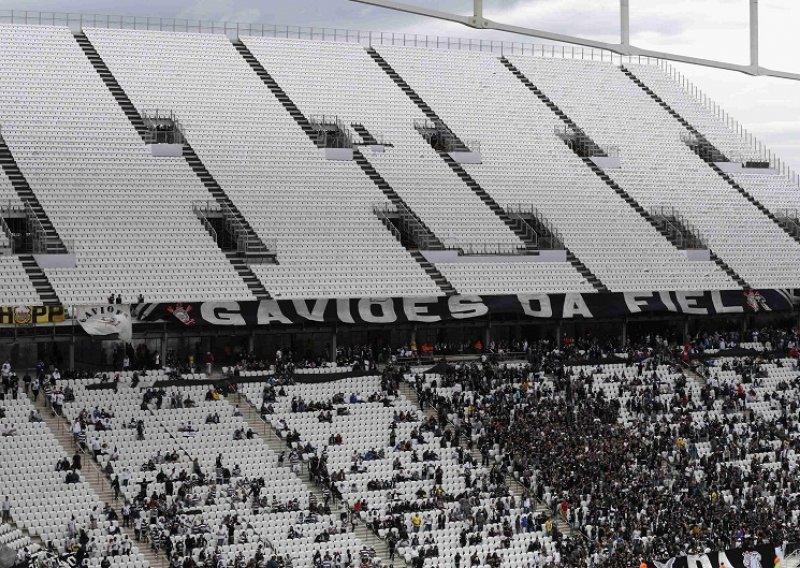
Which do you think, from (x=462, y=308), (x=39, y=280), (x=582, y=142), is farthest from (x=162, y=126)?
(x=582, y=142)

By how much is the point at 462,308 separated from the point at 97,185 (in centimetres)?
1232

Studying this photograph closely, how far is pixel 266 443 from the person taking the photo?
4222 centimetres

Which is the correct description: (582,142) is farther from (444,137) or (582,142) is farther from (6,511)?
(6,511)

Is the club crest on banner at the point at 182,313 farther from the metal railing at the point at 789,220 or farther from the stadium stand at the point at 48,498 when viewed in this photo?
the metal railing at the point at 789,220

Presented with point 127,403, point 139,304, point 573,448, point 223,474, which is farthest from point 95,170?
point 573,448

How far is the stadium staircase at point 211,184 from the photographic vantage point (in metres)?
48.8

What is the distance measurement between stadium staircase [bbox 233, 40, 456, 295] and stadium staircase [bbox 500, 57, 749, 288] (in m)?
9.32

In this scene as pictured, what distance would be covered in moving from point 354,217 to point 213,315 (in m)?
7.89

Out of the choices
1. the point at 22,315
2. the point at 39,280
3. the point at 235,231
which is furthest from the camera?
the point at 235,231

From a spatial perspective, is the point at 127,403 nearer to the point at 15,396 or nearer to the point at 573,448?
the point at 15,396

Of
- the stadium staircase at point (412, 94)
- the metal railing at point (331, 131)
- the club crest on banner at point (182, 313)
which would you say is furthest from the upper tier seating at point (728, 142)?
the club crest on banner at point (182, 313)

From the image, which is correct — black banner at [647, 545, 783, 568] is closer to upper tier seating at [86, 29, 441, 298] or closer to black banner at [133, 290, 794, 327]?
black banner at [133, 290, 794, 327]

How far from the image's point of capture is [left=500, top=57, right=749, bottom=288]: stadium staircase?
57.2 metres

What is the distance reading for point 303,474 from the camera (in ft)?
135
